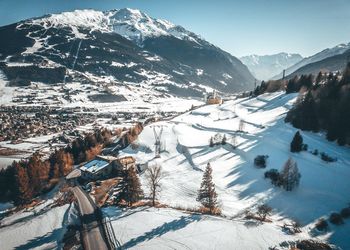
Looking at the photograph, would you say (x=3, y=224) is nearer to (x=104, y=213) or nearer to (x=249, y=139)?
(x=104, y=213)

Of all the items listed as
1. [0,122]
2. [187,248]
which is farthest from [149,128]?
[0,122]

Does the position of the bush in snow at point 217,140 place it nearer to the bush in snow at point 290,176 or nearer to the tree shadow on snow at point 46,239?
the bush in snow at point 290,176

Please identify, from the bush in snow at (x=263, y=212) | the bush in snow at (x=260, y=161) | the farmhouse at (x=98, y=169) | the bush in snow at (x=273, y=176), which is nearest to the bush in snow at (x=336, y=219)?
the bush in snow at (x=263, y=212)

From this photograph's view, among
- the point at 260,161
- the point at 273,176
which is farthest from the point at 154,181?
the point at 260,161

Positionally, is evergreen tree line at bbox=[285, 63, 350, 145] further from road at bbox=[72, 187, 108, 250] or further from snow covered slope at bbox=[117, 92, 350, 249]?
road at bbox=[72, 187, 108, 250]

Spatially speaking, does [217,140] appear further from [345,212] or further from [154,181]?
[345,212]

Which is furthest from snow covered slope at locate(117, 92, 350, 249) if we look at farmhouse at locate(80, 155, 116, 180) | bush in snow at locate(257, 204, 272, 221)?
farmhouse at locate(80, 155, 116, 180)

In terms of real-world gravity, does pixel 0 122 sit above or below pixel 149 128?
below
